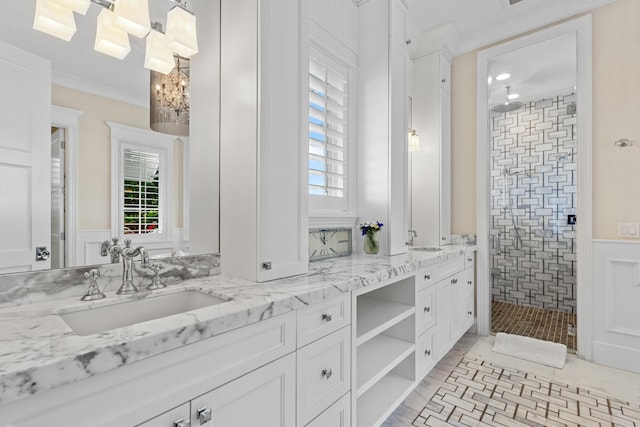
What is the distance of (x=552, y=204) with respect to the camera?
13.2 feet

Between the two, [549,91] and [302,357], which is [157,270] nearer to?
[302,357]

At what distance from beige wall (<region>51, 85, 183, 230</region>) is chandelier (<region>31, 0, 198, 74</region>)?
8.5 inches

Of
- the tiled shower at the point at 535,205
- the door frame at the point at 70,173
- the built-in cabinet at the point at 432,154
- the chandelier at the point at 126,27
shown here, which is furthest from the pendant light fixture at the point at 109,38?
the tiled shower at the point at 535,205

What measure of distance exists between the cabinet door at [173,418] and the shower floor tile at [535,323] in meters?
3.32

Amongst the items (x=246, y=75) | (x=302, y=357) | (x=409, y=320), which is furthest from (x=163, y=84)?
(x=409, y=320)

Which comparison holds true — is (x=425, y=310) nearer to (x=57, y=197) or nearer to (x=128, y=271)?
(x=128, y=271)

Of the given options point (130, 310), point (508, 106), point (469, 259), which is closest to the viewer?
point (130, 310)

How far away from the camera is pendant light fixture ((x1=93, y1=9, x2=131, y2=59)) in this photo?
1.26 metres

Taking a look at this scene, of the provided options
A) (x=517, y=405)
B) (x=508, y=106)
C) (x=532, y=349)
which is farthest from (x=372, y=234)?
(x=508, y=106)

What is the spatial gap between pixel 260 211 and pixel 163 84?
81 cm

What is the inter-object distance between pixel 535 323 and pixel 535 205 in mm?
1570

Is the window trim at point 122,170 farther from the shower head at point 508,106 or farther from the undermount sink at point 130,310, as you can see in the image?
the shower head at point 508,106

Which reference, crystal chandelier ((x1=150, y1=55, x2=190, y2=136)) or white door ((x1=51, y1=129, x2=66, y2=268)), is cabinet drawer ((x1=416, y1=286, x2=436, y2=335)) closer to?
crystal chandelier ((x1=150, y1=55, x2=190, y2=136))

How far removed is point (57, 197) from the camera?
3.85 feet
